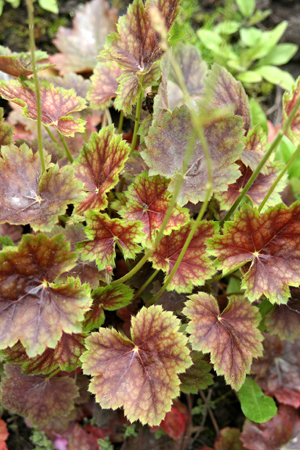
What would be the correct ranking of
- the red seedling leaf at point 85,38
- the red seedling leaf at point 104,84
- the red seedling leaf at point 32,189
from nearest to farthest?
the red seedling leaf at point 32,189
the red seedling leaf at point 104,84
the red seedling leaf at point 85,38

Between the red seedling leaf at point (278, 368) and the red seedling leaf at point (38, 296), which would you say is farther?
the red seedling leaf at point (278, 368)

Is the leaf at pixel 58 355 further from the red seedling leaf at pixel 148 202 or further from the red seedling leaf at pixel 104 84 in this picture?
the red seedling leaf at pixel 104 84

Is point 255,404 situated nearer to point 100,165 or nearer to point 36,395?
point 36,395

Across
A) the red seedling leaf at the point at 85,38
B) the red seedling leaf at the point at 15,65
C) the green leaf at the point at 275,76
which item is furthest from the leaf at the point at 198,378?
the green leaf at the point at 275,76

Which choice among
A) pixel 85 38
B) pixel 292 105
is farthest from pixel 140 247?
pixel 85 38

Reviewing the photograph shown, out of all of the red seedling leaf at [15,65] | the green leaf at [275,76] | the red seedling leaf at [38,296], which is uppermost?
the red seedling leaf at [15,65]

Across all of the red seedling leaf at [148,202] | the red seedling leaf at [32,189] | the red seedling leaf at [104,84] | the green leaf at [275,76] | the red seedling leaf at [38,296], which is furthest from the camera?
the green leaf at [275,76]

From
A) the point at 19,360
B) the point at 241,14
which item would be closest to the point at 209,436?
the point at 19,360
